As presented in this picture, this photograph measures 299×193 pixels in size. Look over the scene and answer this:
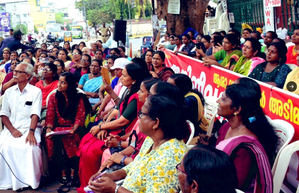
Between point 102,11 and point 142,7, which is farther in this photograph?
point 102,11

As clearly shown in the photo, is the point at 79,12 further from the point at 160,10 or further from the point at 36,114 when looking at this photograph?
the point at 36,114

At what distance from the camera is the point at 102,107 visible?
548 cm

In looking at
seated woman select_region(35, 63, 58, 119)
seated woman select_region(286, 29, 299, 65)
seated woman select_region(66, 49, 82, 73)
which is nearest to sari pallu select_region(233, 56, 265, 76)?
seated woman select_region(286, 29, 299, 65)

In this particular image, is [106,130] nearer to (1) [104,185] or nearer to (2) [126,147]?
(2) [126,147]

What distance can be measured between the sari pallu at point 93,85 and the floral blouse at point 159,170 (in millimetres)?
3894

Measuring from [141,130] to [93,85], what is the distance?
3.97 metres

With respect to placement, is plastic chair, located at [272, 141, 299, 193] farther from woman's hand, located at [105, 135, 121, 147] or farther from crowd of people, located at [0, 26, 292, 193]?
woman's hand, located at [105, 135, 121, 147]

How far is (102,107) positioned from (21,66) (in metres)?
1.31

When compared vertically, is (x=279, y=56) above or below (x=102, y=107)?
above

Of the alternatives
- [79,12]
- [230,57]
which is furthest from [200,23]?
[79,12]

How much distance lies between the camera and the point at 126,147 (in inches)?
146

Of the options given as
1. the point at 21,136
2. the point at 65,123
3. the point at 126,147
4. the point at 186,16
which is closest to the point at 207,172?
the point at 126,147

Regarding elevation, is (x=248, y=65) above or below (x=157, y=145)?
above

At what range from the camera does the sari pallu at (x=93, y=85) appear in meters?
6.46
